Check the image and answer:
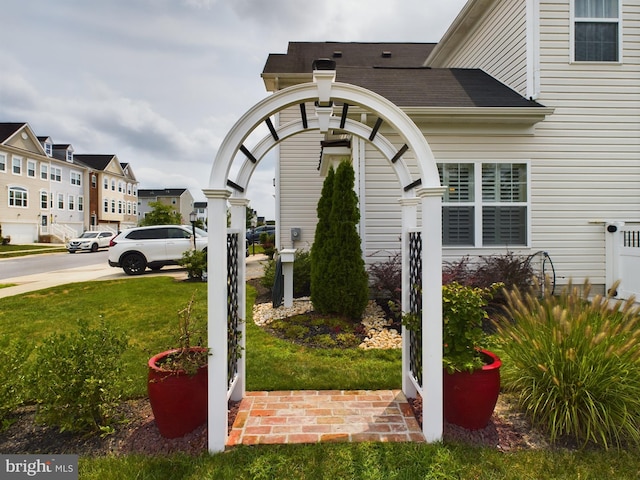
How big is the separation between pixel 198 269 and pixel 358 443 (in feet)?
25.2

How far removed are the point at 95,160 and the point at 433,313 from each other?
43.0 metres

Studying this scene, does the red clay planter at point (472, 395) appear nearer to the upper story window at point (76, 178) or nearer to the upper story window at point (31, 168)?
the upper story window at point (31, 168)

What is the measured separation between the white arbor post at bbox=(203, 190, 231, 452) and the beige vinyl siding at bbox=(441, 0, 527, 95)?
705 cm

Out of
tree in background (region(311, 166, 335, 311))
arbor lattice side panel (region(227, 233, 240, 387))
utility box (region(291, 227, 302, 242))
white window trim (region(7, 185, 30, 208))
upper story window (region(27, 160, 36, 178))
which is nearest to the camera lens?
arbor lattice side panel (region(227, 233, 240, 387))

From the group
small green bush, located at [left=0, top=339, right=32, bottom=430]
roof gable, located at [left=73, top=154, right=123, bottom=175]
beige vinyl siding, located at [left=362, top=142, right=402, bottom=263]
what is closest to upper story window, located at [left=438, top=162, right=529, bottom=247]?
beige vinyl siding, located at [left=362, top=142, right=402, bottom=263]

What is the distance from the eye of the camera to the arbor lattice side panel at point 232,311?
9.04 ft

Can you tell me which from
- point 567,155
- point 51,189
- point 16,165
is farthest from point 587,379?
point 51,189

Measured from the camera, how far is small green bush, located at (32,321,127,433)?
2412 millimetres

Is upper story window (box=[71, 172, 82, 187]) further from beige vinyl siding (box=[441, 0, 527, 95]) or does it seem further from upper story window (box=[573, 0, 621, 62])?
upper story window (box=[573, 0, 621, 62])

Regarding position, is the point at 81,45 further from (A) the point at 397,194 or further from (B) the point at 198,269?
(A) the point at 397,194

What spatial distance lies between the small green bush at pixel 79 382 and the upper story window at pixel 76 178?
36.7 metres

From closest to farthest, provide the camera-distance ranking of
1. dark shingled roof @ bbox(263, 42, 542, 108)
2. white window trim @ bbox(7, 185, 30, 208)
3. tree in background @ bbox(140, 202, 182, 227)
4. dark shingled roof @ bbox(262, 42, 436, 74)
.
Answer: dark shingled roof @ bbox(263, 42, 542, 108) → dark shingled roof @ bbox(262, 42, 436, 74) → white window trim @ bbox(7, 185, 30, 208) → tree in background @ bbox(140, 202, 182, 227)

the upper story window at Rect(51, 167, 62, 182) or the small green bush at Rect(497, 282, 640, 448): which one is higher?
the upper story window at Rect(51, 167, 62, 182)

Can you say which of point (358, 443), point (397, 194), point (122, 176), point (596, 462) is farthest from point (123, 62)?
point (122, 176)
